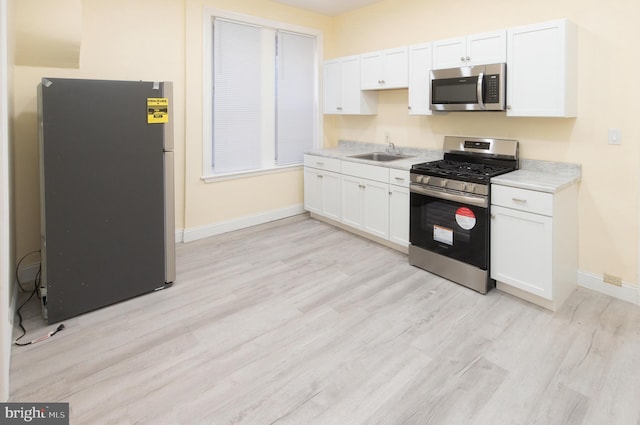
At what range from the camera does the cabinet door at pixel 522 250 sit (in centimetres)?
264

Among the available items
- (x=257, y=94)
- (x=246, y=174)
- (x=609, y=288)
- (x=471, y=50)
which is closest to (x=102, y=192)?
(x=246, y=174)

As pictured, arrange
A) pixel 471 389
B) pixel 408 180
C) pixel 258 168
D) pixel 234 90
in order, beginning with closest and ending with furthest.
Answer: pixel 471 389, pixel 408 180, pixel 234 90, pixel 258 168

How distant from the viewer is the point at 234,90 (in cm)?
438

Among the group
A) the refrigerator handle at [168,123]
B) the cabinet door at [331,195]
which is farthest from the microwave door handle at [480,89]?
the refrigerator handle at [168,123]

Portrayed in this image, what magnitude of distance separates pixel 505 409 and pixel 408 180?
217 cm

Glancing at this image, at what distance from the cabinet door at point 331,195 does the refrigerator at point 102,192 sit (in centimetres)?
206

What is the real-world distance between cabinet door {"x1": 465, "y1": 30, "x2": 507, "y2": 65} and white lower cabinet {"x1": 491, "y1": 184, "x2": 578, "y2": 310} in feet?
3.62

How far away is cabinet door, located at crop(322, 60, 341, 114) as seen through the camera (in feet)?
15.8

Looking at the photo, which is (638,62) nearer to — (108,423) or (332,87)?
(332,87)

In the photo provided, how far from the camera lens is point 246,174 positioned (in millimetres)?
→ 4633

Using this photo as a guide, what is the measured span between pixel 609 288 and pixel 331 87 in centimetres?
366

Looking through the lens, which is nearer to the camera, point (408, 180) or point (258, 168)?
point (408, 180)

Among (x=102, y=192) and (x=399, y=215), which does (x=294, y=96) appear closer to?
(x=399, y=215)

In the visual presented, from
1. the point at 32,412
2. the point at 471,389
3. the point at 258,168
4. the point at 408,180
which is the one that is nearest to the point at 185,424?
the point at 32,412
